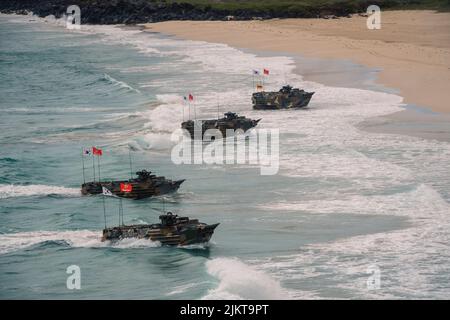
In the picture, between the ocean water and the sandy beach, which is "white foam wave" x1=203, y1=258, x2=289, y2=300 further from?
the sandy beach

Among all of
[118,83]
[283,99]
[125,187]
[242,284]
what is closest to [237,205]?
[125,187]

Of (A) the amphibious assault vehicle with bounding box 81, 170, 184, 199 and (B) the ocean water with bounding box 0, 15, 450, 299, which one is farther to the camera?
(A) the amphibious assault vehicle with bounding box 81, 170, 184, 199

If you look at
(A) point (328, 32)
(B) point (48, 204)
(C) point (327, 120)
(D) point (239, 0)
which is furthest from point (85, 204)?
(D) point (239, 0)

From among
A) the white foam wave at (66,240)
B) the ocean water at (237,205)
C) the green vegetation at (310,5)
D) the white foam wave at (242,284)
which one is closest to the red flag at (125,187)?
the ocean water at (237,205)

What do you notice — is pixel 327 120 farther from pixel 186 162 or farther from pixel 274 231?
pixel 274 231

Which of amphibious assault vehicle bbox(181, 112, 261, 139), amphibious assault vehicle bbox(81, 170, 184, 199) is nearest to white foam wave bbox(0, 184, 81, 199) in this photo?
amphibious assault vehicle bbox(81, 170, 184, 199)
